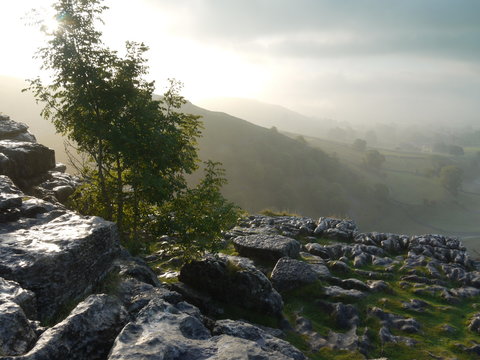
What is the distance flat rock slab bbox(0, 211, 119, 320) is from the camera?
35.6 feet

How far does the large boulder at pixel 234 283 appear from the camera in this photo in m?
18.0

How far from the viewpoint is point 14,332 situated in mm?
7766

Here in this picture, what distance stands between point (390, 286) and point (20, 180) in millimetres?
24327

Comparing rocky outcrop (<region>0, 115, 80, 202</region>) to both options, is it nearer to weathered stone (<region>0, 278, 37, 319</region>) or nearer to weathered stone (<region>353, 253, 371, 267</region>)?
weathered stone (<region>0, 278, 37, 319</region>)

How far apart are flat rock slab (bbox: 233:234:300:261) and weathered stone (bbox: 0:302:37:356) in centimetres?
1686

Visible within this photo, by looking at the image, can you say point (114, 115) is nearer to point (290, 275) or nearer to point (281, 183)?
point (290, 275)

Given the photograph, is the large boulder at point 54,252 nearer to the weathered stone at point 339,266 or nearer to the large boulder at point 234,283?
the large boulder at point 234,283

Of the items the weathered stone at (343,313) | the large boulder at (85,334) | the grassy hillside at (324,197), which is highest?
the large boulder at (85,334)

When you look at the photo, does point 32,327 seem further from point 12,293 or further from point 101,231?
point 101,231

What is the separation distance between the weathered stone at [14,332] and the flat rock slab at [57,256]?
Answer: 8.32ft

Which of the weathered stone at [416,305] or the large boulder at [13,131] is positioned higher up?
the large boulder at [13,131]

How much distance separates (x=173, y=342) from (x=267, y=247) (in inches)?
637

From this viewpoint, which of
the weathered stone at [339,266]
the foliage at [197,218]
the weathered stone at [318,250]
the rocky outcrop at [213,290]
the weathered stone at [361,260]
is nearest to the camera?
the rocky outcrop at [213,290]

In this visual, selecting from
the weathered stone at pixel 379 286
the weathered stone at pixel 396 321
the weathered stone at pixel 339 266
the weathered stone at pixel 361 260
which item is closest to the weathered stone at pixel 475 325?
the weathered stone at pixel 396 321
